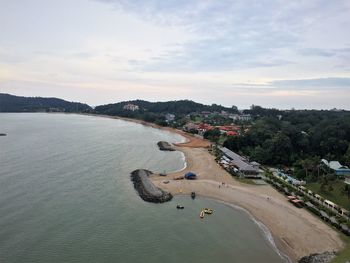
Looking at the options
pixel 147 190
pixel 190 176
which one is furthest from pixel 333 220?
pixel 190 176

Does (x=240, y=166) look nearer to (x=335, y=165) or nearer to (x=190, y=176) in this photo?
(x=190, y=176)

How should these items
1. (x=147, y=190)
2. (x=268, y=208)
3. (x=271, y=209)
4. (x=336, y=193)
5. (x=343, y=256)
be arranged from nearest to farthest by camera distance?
1. (x=343, y=256)
2. (x=271, y=209)
3. (x=268, y=208)
4. (x=336, y=193)
5. (x=147, y=190)

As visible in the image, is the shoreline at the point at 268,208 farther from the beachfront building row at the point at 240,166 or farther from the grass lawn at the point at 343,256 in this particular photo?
the beachfront building row at the point at 240,166

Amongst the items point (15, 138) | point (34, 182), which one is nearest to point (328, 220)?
point (34, 182)

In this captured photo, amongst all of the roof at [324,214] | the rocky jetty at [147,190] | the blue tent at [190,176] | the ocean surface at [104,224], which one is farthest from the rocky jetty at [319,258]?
the blue tent at [190,176]

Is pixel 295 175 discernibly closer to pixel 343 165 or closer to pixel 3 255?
pixel 343 165

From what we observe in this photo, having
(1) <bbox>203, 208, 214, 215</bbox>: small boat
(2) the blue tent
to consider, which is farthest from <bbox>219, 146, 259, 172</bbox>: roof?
(1) <bbox>203, 208, 214, 215</bbox>: small boat

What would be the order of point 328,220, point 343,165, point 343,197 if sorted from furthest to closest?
point 343,165 < point 343,197 < point 328,220
